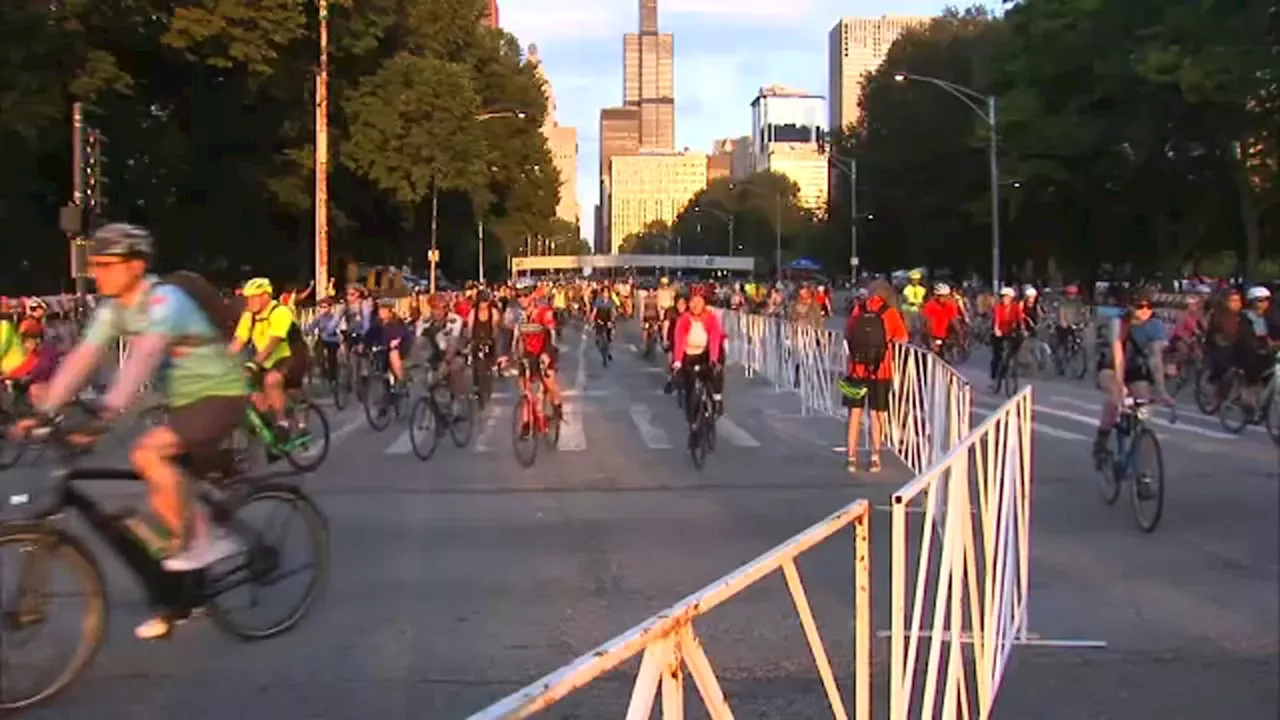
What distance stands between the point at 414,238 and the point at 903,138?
28.2m

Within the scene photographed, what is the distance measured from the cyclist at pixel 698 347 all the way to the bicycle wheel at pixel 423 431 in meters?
2.74

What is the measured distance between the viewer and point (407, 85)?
45.3 meters

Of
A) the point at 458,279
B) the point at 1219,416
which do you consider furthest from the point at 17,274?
the point at 458,279

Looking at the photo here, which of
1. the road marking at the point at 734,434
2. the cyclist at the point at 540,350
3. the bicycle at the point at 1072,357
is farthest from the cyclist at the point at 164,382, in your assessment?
the bicycle at the point at 1072,357

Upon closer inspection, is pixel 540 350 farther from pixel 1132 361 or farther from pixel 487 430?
pixel 1132 361

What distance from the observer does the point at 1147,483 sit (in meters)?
10.9

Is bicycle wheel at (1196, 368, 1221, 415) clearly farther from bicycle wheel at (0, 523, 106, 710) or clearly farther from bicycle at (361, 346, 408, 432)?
bicycle wheel at (0, 523, 106, 710)

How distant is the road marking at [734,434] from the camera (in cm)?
1717

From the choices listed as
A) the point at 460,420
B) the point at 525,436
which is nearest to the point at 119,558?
the point at 525,436

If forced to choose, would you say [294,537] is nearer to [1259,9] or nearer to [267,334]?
[267,334]

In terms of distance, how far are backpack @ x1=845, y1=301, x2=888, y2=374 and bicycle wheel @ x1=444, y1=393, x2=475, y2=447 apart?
4881 millimetres

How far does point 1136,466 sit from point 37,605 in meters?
7.83

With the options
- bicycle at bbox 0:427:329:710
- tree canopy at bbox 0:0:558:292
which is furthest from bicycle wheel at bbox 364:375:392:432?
tree canopy at bbox 0:0:558:292

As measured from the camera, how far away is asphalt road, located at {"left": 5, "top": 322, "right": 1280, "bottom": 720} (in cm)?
646
